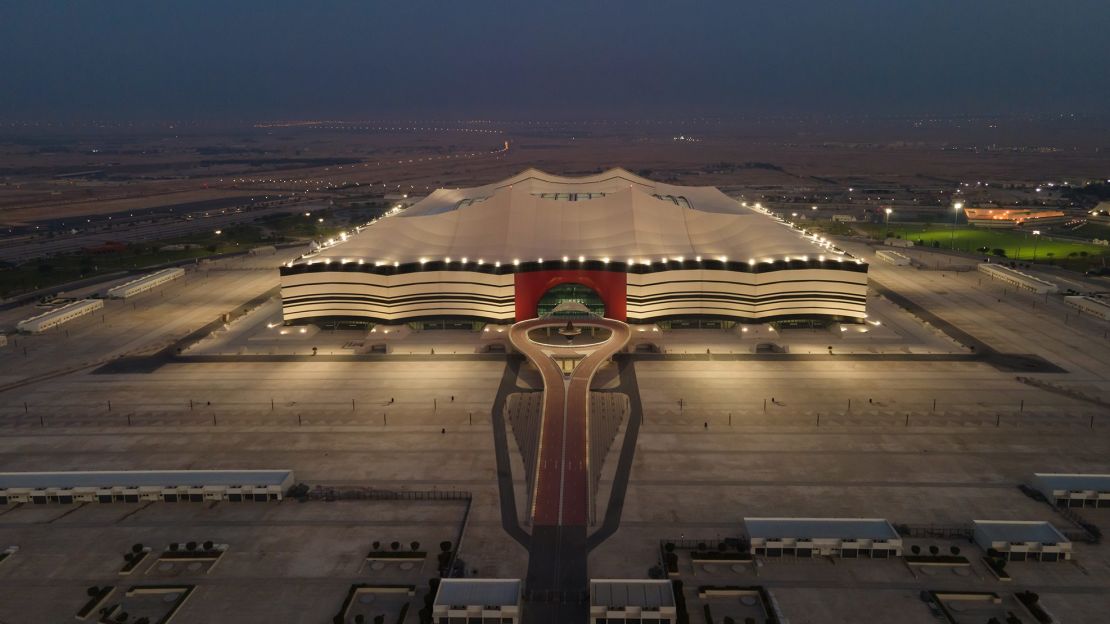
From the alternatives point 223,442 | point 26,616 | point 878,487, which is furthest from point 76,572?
point 878,487

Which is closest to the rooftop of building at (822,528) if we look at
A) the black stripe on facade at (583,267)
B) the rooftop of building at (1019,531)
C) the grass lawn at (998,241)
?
A: the rooftop of building at (1019,531)

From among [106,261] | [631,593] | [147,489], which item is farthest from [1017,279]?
[106,261]

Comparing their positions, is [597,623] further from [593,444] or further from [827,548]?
[593,444]

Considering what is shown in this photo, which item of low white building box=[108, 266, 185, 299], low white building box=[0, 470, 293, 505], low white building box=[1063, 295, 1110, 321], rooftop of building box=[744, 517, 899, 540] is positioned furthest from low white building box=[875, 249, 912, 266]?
low white building box=[108, 266, 185, 299]

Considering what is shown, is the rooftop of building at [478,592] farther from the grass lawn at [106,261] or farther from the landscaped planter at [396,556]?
the grass lawn at [106,261]

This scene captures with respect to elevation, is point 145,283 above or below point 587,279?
below

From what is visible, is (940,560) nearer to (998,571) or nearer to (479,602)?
(998,571)
